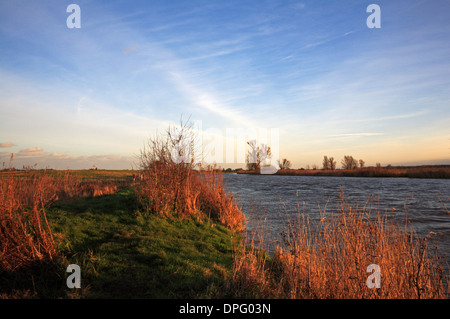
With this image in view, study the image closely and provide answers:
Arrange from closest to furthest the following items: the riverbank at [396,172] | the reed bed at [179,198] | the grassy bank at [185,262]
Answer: the grassy bank at [185,262] < the reed bed at [179,198] < the riverbank at [396,172]

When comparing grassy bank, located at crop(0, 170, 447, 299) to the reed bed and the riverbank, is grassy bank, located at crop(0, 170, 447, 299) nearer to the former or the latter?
the reed bed

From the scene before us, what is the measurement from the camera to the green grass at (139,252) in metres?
4.53

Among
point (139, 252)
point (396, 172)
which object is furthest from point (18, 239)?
point (396, 172)

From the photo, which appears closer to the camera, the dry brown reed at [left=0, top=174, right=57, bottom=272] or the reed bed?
the dry brown reed at [left=0, top=174, right=57, bottom=272]

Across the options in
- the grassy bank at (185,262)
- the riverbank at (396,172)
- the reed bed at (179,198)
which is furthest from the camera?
the riverbank at (396,172)

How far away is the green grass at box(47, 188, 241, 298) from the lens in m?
4.53

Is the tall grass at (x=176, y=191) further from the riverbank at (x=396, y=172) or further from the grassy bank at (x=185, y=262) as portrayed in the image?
the riverbank at (x=396, y=172)

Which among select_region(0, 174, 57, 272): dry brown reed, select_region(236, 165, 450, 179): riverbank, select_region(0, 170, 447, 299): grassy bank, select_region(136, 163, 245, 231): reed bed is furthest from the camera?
select_region(236, 165, 450, 179): riverbank

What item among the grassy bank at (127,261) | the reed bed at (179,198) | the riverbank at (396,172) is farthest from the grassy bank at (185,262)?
the riverbank at (396,172)

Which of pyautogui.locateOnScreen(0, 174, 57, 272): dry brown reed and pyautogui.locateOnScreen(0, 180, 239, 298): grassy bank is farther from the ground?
pyautogui.locateOnScreen(0, 174, 57, 272): dry brown reed

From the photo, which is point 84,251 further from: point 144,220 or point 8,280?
point 144,220

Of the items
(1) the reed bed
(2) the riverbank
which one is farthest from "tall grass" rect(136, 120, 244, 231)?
(2) the riverbank

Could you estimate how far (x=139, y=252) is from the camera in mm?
5949
